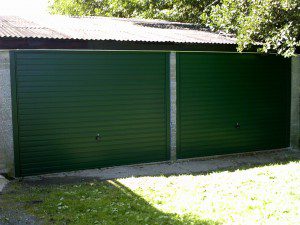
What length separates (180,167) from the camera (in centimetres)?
1066

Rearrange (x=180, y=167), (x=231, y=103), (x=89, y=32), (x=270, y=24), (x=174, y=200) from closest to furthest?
(x=174, y=200) < (x=89, y=32) < (x=180, y=167) < (x=270, y=24) < (x=231, y=103)

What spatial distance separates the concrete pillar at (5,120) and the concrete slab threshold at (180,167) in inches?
19.5

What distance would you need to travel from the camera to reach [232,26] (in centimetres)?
1245

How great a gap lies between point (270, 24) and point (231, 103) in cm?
219

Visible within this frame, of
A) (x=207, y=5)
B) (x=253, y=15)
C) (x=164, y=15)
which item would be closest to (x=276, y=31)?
(x=253, y=15)

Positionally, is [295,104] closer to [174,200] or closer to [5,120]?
[174,200]

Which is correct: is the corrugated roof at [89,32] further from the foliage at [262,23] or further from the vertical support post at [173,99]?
the vertical support post at [173,99]

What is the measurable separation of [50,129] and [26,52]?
1.66 metres

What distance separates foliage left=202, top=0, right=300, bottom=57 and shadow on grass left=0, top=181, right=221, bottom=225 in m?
5.06

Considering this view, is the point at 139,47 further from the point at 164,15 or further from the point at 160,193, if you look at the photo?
the point at 164,15

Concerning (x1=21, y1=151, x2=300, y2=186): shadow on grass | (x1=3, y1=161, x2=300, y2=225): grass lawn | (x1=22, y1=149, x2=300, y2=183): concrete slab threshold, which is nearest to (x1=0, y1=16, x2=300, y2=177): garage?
(x1=22, y1=149, x2=300, y2=183): concrete slab threshold

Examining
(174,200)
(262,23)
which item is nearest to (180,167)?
(174,200)

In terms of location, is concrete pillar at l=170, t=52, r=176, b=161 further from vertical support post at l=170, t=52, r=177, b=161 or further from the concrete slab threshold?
the concrete slab threshold

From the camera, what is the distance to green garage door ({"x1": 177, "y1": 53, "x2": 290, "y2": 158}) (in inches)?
446
